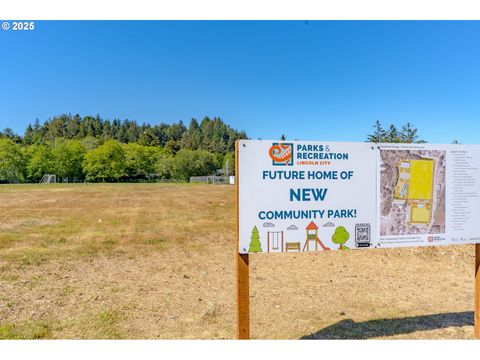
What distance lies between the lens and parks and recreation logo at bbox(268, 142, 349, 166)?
309 centimetres

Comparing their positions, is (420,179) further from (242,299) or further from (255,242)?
(242,299)

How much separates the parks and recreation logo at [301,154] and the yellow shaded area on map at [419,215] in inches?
44.7

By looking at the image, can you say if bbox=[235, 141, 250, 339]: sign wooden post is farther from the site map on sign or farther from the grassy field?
the site map on sign

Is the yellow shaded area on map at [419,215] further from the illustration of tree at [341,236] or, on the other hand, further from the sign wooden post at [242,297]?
the sign wooden post at [242,297]

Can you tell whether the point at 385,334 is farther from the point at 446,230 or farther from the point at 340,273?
the point at 340,273

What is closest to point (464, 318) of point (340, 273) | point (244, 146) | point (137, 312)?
point (340, 273)

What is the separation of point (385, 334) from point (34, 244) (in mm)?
8135

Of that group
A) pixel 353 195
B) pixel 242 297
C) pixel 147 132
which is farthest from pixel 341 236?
pixel 147 132

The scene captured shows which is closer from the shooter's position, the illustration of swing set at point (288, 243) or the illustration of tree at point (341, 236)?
the illustration of swing set at point (288, 243)

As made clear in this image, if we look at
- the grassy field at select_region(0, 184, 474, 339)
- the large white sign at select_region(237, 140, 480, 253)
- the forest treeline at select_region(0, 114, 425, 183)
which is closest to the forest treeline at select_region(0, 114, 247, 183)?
the forest treeline at select_region(0, 114, 425, 183)

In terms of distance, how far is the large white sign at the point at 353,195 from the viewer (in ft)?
10.1

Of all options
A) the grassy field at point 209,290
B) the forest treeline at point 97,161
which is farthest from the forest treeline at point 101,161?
the grassy field at point 209,290

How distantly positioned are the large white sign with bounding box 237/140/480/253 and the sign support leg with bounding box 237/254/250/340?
20 cm

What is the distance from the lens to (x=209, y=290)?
16.9ft
